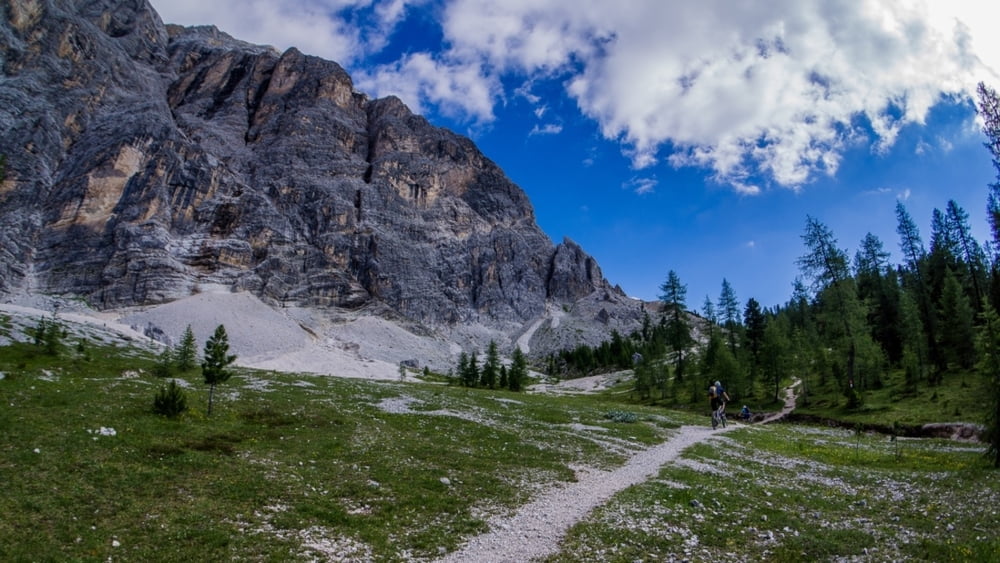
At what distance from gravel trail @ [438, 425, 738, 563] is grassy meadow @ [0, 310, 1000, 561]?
0.60m

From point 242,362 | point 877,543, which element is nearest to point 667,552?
point 877,543

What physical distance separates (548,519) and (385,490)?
6037mm

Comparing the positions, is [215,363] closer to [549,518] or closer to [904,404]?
[549,518]

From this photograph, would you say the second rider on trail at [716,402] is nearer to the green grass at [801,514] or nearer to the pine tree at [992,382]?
the green grass at [801,514]

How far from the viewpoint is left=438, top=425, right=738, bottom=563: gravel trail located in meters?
13.2

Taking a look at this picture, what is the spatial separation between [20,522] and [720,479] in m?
24.5

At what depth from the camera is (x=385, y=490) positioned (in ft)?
58.4

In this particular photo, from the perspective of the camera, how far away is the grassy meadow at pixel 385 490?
1283cm

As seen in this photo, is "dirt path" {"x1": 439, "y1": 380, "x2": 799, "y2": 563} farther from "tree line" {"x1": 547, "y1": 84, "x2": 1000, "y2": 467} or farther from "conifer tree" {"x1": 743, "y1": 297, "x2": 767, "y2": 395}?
"conifer tree" {"x1": 743, "y1": 297, "x2": 767, "y2": 395}

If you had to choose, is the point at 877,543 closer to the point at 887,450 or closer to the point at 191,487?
the point at 191,487

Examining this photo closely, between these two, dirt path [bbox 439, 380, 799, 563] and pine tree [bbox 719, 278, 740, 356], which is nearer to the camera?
dirt path [bbox 439, 380, 799, 563]

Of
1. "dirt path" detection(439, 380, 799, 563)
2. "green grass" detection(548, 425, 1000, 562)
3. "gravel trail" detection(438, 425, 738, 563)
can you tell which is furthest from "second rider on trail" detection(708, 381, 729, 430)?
"gravel trail" detection(438, 425, 738, 563)

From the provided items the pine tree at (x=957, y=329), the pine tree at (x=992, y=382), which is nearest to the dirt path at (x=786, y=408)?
the pine tree at (x=957, y=329)

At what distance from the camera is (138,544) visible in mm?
12008
